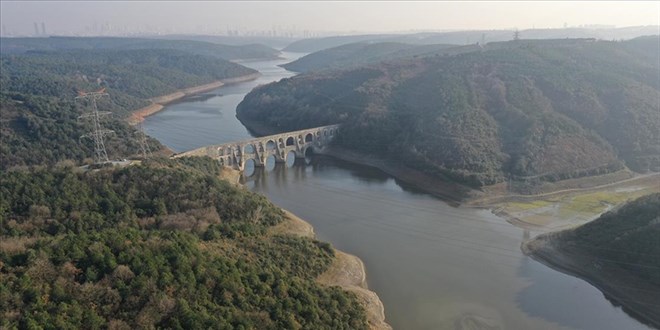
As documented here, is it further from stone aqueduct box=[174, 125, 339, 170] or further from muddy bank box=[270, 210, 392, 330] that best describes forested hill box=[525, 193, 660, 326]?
stone aqueduct box=[174, 125, 339, 170]

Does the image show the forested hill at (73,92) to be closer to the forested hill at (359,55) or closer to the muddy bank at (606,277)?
the forested hill at (359,55)

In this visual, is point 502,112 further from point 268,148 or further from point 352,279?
point 352,279

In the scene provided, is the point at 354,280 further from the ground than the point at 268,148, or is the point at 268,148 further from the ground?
the point at 268,148

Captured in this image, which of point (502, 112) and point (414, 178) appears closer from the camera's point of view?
point (414, 178)

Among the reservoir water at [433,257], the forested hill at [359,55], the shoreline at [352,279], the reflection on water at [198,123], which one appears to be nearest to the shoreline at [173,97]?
the reflection on water at [198,123]

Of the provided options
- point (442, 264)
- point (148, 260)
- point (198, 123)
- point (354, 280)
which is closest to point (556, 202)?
point (442, 264)

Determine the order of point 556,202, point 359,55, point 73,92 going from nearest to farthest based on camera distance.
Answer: point 556,202 < point 73,92 < point 359,55
